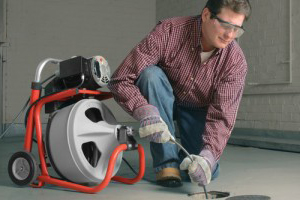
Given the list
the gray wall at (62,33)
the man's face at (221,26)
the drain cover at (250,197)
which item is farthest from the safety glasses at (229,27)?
the gray wall at (62,33)

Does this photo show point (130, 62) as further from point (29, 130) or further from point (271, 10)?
point (271, 10)

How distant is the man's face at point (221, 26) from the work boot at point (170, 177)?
1.93 ft

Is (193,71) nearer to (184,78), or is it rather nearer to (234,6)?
(184,78)

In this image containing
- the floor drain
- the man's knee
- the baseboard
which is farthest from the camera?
the baseboard

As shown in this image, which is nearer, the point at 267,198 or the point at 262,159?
the point at 267,198

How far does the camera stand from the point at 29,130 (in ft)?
6.13

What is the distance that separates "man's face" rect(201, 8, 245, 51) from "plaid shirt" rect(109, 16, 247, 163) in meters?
0.11

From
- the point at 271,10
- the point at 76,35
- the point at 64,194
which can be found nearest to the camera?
the point at 64,194

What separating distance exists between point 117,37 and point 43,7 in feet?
3.85

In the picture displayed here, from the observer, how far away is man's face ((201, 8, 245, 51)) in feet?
5.23

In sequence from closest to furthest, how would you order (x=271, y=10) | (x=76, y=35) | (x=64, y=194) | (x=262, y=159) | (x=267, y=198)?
(x=267, y=198)
(x=64, y=194)
(x=262, y=159)
(x=271, y=10)
(x=76, y=35)

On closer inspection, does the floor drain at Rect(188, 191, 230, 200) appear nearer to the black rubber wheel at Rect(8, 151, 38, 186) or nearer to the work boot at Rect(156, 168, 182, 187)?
the work boot at Rect(156, 168, 182, 187)

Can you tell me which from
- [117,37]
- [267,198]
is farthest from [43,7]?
[267,198]

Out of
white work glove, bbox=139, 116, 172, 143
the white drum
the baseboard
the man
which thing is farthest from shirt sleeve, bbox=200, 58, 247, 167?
the baseboard
